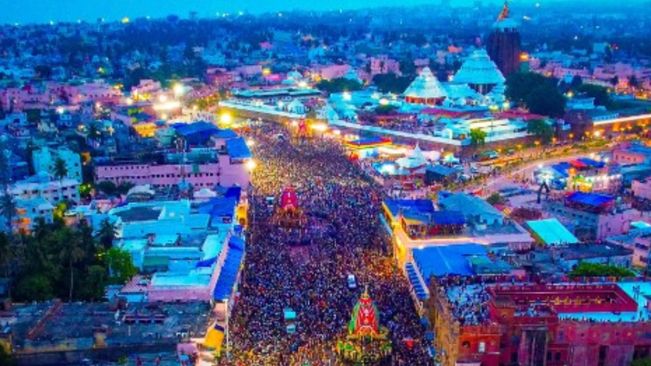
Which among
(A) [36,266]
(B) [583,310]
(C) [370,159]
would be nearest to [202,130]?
(C) [370,159]

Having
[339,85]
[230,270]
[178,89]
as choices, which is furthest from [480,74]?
[230,270]

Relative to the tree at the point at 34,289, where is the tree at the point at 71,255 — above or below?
above

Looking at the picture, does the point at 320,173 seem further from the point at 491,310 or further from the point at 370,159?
the point at 491,310

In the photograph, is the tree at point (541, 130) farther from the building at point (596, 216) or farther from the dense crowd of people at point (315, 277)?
the building at point (596, 216)

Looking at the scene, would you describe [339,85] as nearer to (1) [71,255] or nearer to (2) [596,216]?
(2) [596,216]

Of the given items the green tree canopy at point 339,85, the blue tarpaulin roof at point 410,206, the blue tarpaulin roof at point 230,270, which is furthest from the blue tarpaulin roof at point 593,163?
the green tree canopy at point 339,85

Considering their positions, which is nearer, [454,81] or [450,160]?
[450,160]
